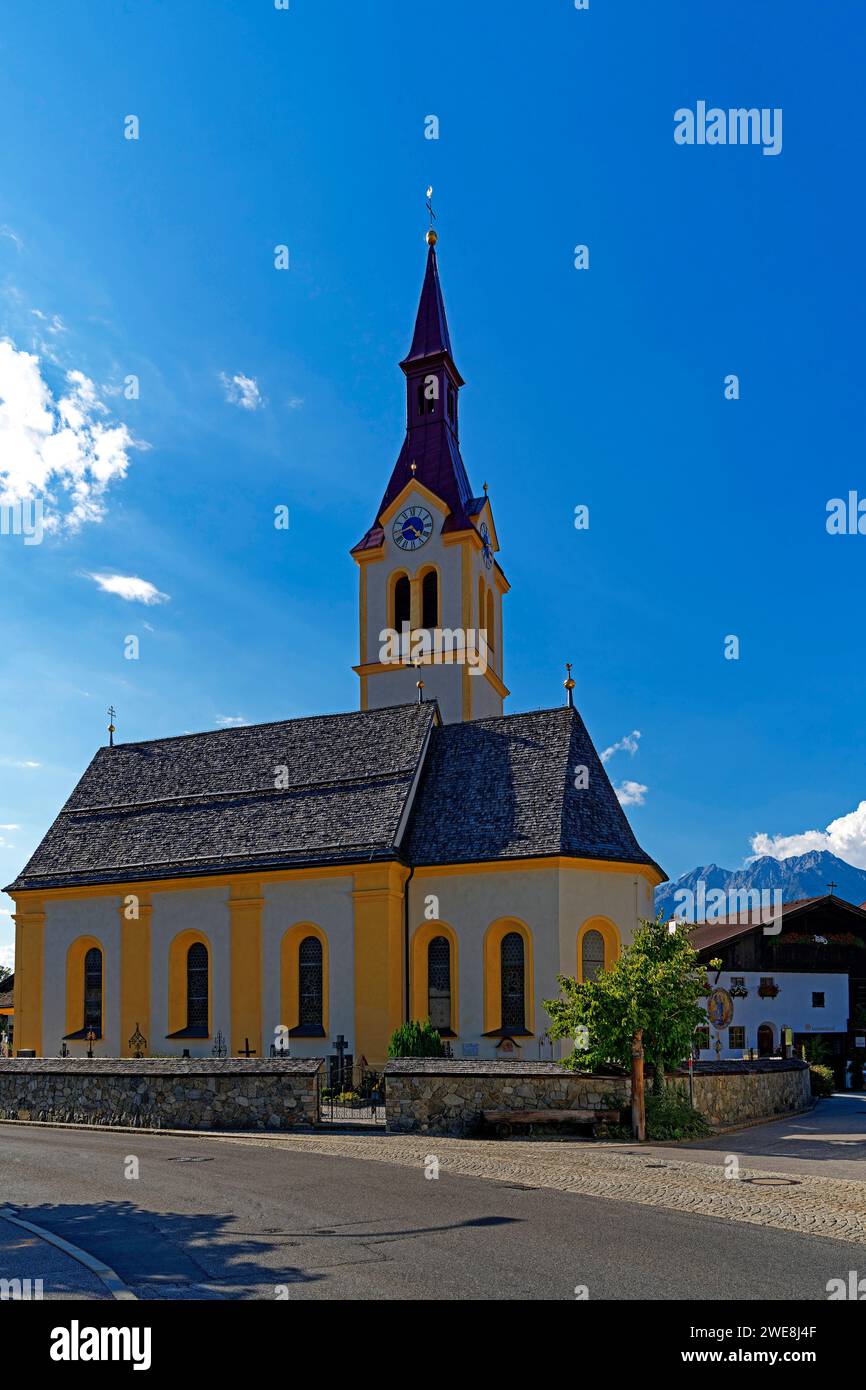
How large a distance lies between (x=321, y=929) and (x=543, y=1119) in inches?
496

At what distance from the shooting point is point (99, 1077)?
25531 millimetres

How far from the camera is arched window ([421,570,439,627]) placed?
4556 centimetres

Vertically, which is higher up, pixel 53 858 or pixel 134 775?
pixel 134 775

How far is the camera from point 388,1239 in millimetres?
11008

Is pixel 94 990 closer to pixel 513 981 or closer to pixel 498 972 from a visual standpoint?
pixel 498 972

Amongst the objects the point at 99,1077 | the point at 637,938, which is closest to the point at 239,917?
the point at 99,1077

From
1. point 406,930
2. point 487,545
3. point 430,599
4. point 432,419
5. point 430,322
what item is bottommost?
point 406,930

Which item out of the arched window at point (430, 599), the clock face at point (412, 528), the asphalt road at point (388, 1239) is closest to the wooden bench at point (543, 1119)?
the asphalt road at point (388, 1239)

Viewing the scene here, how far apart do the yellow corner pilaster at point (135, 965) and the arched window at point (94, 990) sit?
3.68ft

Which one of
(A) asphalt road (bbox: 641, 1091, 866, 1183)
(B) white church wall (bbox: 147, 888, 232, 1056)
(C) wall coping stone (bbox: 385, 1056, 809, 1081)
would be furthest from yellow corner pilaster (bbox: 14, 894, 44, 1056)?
(A) asphalt road (bbox: 641, 1091, 866, 1183)

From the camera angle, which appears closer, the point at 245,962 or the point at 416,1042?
the point at 416,1042

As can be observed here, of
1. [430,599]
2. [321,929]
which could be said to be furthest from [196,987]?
[430,599]
